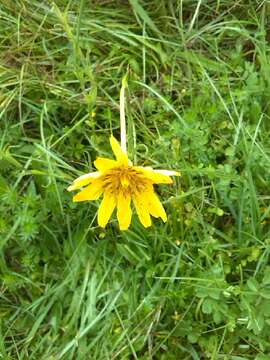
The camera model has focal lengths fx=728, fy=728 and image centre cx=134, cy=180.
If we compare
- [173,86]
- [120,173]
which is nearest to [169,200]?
[120,173]

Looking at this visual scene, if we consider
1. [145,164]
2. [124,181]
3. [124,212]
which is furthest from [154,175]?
[145,164]

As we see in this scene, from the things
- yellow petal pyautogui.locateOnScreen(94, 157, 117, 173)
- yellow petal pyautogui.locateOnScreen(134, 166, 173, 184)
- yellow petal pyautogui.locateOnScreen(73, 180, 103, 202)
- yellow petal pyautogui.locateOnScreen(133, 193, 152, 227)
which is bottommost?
yellow petal pyautogui.locateOnScreen(133, 193, 152, 227)

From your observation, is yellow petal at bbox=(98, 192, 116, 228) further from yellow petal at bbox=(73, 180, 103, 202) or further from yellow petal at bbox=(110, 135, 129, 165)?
yellow petal at bbox=(110, 135, 129, 165)

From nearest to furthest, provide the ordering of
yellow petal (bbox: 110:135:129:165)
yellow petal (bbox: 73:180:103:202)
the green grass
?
yellow petal (bbox: 110:135:129:165), yellow petal (bbox: 73:180:103:202), the green grass

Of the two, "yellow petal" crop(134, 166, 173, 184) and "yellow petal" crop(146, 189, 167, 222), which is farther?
"yellow petal" crop(146, 189, 167, 222)

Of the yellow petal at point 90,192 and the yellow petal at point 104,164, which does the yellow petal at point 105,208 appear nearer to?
the yellow petal at point 90,192

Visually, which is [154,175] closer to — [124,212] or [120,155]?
[120,155]

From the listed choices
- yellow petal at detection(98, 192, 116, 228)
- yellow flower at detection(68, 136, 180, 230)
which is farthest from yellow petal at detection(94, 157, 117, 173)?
yellow petal at detection(98, 192, 116, 228)
